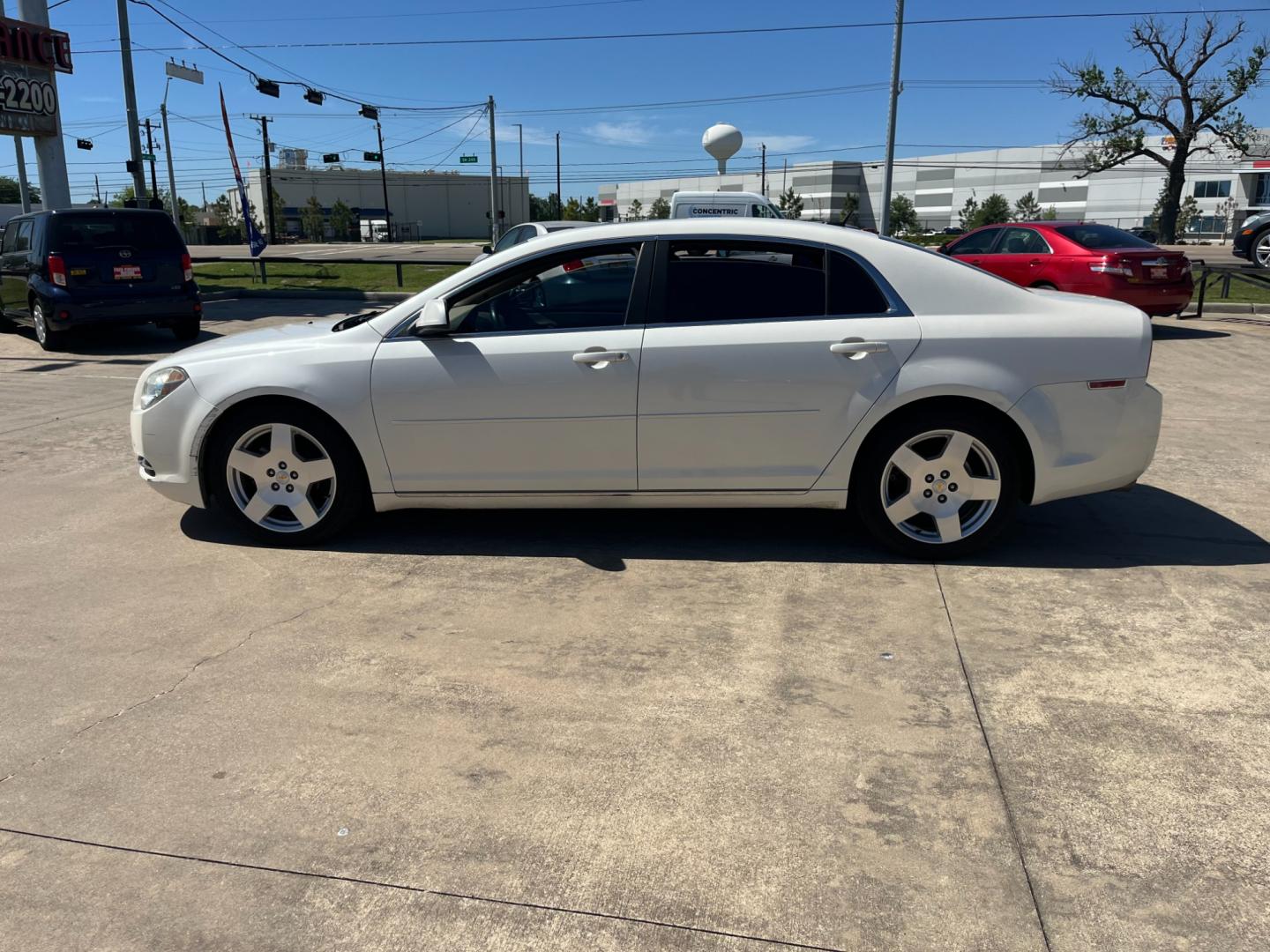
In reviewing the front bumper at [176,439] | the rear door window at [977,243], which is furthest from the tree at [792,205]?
the front bumper at [176,439]

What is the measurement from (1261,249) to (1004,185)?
343 ft

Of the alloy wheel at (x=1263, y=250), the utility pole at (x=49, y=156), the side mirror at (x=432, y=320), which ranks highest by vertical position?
the utility pole at (x=49, y=156)

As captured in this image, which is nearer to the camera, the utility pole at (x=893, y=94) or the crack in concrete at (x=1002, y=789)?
the crack in concrete at (x=1002, y=789)

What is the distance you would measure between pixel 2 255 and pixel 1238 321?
17.4 metres

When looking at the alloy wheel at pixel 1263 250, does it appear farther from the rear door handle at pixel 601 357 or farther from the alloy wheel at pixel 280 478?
the alloy wheel at pixel 280 478

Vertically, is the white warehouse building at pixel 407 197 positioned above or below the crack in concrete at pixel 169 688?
above

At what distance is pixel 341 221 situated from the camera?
302 ft

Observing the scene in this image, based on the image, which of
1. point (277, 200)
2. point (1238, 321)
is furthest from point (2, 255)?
point (277, 200)

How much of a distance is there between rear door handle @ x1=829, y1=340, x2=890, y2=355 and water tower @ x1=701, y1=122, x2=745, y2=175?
41.6 m

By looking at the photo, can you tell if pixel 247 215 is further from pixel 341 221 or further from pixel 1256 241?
pixel 341 221

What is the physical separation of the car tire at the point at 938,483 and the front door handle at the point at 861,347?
13.4 inches

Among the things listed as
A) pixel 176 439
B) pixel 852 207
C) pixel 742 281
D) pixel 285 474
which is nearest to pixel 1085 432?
pixel 742 281

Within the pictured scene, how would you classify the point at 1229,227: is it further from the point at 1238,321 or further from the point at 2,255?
the point at 2,255

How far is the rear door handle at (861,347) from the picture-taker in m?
4.22
